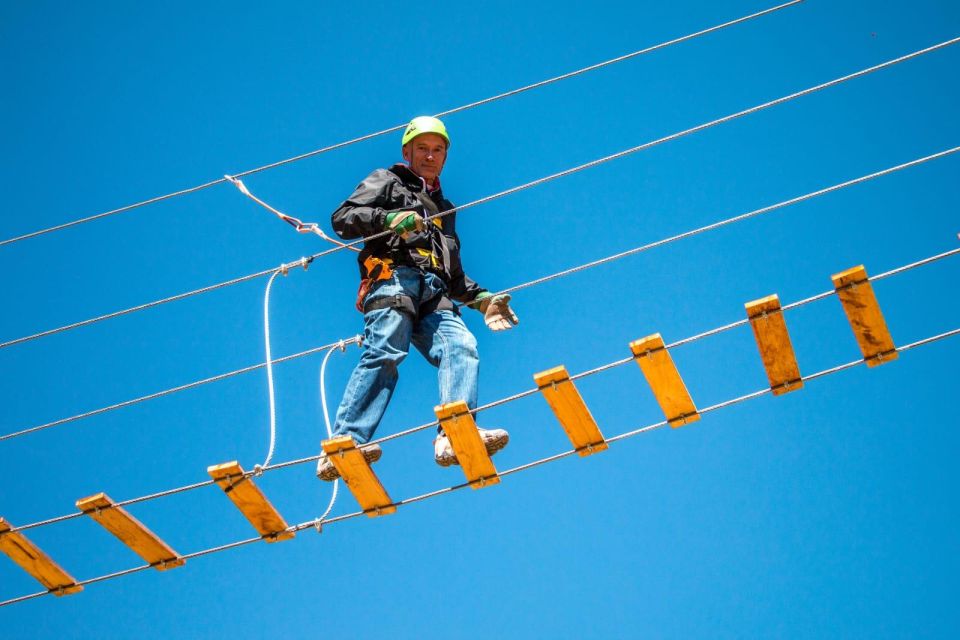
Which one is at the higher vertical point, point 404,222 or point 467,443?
point 404,222

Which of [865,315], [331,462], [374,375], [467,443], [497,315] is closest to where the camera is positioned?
[865,315]

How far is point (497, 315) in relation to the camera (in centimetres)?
689

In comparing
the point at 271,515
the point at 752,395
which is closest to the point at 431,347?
the point at 271,515

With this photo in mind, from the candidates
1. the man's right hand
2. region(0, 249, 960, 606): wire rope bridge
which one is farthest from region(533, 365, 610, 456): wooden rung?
the man's right hand

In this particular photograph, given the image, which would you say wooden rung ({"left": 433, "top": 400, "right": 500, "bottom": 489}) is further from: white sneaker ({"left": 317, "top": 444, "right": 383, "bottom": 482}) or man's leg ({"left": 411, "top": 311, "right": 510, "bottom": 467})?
white sneaker ({"left": 317, "top": 444, "right": 383, "bottom": 482})

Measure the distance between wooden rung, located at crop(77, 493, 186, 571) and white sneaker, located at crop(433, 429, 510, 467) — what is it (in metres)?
1.52

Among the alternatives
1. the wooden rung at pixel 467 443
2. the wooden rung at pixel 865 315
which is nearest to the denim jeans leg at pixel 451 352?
the wooden rung at pixel 467 443

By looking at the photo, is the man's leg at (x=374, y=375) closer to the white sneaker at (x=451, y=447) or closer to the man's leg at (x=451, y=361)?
the man's leg at (x=451, y=361)

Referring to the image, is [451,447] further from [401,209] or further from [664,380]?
[401,209]

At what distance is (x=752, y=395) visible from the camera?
574cm

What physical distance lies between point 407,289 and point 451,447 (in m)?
0.93

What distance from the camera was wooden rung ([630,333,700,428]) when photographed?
5570mm

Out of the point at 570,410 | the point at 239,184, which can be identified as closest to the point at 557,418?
the point at 570,410

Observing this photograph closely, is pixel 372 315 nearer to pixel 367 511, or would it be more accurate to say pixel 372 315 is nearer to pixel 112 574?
pixel 367 511
